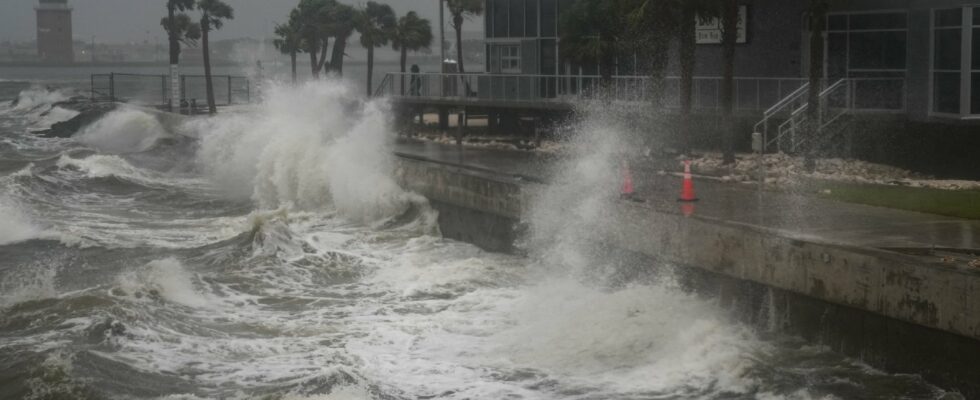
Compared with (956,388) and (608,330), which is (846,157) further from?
(956,388)

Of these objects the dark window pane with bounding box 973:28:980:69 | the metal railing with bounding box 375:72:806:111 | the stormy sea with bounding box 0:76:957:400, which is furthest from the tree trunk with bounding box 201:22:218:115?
the dark window pane with bounding box 973:28:980:69

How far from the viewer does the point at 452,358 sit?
541 inches

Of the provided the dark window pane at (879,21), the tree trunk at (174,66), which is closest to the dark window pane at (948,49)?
the dark window pane at (879,21)

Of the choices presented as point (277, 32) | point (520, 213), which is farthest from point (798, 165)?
point (277, 32)

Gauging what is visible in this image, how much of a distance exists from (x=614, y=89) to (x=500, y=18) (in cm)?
804

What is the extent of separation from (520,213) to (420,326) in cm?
556

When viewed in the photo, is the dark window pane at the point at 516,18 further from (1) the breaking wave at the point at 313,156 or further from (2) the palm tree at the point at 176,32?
(2) the palm tree at the point at 176,32

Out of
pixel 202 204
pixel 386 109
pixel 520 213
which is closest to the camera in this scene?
pixel 520 213

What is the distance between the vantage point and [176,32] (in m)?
61.3

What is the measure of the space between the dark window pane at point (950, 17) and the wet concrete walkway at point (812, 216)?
Result: 5.64m

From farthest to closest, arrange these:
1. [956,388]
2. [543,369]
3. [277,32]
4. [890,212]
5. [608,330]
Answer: [277,32]
[890,212]
[608,330]
[543,369]
[956,388]

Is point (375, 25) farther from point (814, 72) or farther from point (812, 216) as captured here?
point (812, 216)

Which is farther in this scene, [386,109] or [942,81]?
[386,109]

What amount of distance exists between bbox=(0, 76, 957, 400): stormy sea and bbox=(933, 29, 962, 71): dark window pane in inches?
256
